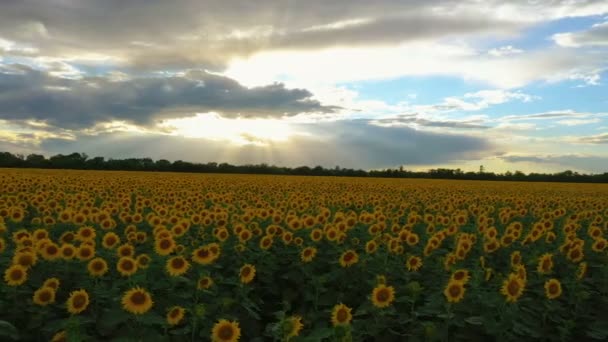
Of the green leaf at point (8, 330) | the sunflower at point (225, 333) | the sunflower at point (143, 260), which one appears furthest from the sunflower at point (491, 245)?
the green leaf at point (8, 330)

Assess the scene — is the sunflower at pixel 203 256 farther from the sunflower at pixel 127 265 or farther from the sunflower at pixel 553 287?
the sunflower at pixel 553 287

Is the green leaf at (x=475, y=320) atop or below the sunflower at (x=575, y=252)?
below

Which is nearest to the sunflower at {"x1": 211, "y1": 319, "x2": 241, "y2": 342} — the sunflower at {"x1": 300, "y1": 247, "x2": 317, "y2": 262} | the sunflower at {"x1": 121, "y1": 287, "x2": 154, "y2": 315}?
the sunflower at {"x1": 121, "y1": 287, "x2": 154, "y2": 315}

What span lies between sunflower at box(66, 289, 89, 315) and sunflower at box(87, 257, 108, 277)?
2.62ft

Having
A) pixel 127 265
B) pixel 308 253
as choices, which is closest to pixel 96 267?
pixel 127 265

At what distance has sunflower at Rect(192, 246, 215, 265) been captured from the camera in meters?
6.93

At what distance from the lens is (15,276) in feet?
19.8

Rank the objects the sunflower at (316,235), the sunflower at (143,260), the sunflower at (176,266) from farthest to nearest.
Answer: the sunflower at (316,235), the sunflower at (143,260), the sunflower at (176,266)

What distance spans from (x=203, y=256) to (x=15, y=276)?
2143 millimetres

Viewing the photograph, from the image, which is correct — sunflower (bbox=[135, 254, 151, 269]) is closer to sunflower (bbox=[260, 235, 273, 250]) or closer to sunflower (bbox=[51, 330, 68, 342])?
sunflower (bbox=[51, 330, 68, 342])

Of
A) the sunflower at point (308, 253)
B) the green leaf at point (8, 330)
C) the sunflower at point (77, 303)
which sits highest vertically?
the sunflower at point (308, 253)

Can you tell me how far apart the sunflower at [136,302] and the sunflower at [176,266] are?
1.01m

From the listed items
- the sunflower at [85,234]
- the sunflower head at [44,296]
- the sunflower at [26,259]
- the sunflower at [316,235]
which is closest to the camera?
the sunflower head at [44,296]

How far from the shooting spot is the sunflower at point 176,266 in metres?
6.27
